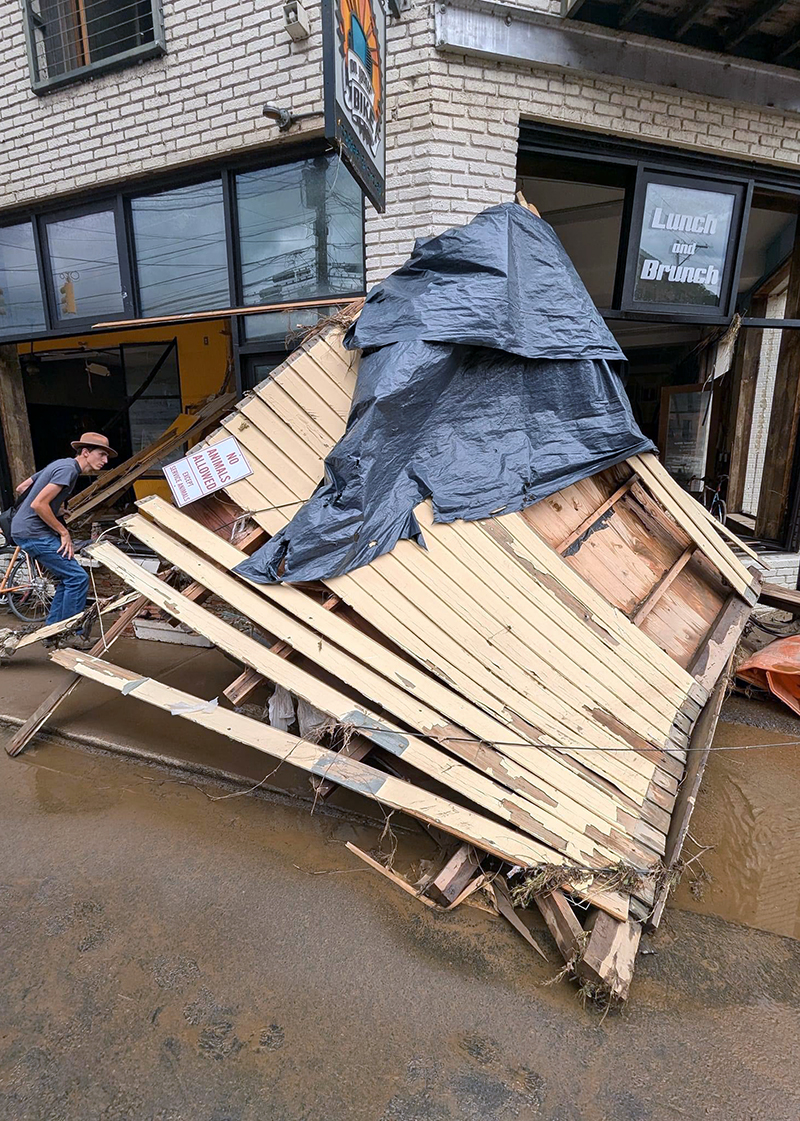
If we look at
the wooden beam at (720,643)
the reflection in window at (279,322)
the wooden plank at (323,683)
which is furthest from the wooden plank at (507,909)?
the reflection in window at (279,322)

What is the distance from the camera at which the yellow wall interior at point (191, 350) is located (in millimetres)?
7414

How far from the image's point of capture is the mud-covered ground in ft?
6.04

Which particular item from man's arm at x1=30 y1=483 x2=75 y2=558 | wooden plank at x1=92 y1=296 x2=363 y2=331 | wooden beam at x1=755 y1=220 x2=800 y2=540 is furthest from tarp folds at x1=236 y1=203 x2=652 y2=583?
wooden beam at x1=755 y1=220 x2=800 y2=540

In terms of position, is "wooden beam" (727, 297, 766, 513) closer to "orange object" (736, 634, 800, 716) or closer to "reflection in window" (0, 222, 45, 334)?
"orange object" (736, 634, 800, 716)

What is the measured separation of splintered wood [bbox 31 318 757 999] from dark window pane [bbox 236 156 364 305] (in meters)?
1.87

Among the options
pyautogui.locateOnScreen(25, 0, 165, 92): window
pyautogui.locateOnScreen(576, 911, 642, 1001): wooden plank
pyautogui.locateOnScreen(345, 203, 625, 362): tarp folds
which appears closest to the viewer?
pyautogui.locateOnScreen(576, 911, 642, 1001): wooden plank

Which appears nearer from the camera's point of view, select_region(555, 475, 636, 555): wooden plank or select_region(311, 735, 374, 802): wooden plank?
select_region(311, 735, 374, 802): wooden plank

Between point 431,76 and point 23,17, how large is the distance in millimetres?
4576

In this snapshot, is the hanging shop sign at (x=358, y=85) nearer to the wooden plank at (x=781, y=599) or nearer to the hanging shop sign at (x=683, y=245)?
the hanging shop sign at (x=683, y=245)

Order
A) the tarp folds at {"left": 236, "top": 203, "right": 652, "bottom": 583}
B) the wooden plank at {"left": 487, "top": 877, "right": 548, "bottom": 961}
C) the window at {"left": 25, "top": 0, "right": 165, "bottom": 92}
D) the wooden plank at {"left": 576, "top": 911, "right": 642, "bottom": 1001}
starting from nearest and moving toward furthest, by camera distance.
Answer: the wooden plank at {"left": 576, "top": 911, "right": 642, "bottom": 1001} < the wooden plank at {"left": 487, "top": 877, "right": 548, "bottom": 961} < the tarp folds at {"left": 236, "top": 203, "right": 652, "bottom": 583} < the window at {"left": 25, "top": 0, "right": 165, "bottom": 92}

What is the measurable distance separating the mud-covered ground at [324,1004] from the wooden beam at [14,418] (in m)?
5.65

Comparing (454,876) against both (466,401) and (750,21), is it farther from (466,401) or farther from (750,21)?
(750,21)

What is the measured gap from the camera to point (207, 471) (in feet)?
10.9

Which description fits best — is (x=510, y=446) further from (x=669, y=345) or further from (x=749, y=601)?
(x=669, y=345)
